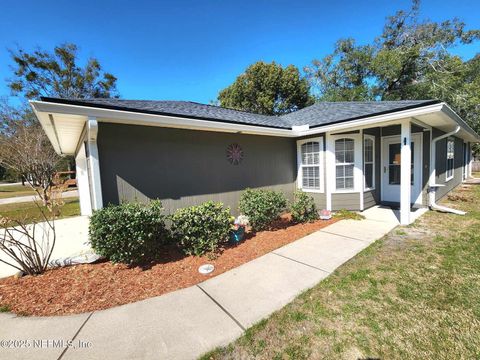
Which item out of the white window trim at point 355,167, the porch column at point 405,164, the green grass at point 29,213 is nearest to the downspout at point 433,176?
the porch column at point 405,164

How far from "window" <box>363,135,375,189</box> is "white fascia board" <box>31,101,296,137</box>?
351 cm

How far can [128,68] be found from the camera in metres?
12.2

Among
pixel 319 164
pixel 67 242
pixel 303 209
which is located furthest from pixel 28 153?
pixel 319 164

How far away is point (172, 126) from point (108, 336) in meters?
3.80

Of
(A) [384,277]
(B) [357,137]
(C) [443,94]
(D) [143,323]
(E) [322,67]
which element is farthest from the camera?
(E) [322,67]

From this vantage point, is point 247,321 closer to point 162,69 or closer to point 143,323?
point 143,323

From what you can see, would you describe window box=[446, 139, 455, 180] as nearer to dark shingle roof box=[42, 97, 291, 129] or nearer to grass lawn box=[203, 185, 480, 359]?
grass lawn box=[203, 185, 480, 359]

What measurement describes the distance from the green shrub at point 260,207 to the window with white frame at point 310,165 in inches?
86.6

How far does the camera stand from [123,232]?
358 centimetres

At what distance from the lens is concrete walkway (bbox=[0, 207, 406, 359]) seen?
2.11 m

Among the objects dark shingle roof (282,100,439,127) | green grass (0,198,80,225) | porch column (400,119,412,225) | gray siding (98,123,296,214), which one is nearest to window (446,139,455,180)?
dark shingle roof (282,100,439,127)

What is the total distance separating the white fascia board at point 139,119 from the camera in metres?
3.45

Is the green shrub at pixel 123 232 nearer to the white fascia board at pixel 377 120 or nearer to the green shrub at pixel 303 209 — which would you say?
the green shrub at pixel 303 209

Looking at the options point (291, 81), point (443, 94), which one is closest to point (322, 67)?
point (291, 81)
